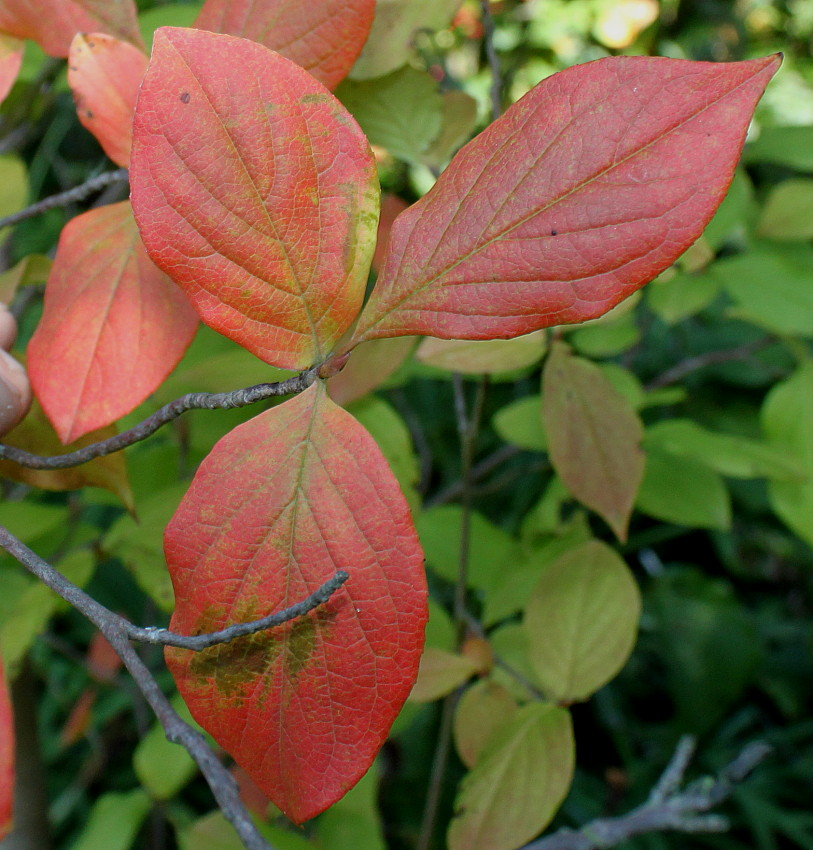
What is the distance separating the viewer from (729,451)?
0.60 metres

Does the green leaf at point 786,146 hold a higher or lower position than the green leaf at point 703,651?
higher

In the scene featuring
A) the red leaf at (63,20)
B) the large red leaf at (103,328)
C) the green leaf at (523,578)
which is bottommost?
the green leaf at (523,578)

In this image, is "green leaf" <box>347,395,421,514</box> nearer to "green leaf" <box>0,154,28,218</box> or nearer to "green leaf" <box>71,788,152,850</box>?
"green leaf" <box>0,154,28,218</box>

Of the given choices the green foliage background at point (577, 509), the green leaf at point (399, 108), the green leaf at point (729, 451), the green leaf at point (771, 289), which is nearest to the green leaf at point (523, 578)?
the green foliage background at point (577, 509)

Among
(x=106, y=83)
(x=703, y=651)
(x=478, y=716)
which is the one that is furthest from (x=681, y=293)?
(x=703, y=651)

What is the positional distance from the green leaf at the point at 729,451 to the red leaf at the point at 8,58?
1.71 feet

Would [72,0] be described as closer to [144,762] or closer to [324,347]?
[324,347]

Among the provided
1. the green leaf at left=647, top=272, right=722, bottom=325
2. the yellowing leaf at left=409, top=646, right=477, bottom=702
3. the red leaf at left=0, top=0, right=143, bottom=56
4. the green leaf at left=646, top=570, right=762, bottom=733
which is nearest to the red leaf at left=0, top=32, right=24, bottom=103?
the red leaf at left=0, top=0, right=143, bottom=56

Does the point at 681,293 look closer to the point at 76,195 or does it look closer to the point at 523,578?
the point at 523,578

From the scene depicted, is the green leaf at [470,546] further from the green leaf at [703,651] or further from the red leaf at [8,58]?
the green leaf at [703,651]

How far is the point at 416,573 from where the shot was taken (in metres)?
0.25

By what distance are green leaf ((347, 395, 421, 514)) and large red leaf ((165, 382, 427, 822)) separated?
28 centimetres

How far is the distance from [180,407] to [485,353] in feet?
0.84

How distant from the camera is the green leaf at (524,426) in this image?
0.68m
